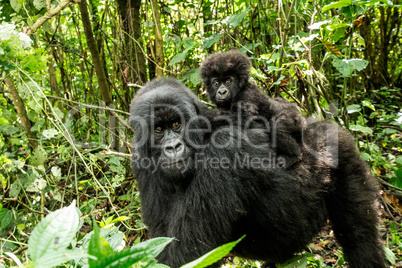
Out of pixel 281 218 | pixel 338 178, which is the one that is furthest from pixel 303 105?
pixel 281 218

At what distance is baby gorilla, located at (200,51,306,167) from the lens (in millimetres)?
2793

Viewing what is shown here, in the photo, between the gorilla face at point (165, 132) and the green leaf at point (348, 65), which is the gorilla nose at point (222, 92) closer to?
the gorilla face at point (165, 132)

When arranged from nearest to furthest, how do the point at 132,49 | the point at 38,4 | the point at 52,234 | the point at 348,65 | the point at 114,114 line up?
the point at 52,234
the point at 348,65
the point at 38,4
the point at 114,114
the point at 132,49

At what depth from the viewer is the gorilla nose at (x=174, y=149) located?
2525 mm

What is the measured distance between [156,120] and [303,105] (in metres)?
2.03

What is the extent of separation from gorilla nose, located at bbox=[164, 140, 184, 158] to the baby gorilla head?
1201 millimetres

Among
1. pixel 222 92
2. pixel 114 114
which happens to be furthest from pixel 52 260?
pixel 114 114

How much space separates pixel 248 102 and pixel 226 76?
604mm

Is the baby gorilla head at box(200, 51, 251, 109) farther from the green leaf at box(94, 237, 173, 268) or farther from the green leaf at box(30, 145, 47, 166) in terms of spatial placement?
the green leaf at box(94, 237, 173, 268)

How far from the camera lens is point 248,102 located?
3221 millimetres

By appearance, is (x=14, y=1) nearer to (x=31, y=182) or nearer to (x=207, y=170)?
(x=31, y=182)

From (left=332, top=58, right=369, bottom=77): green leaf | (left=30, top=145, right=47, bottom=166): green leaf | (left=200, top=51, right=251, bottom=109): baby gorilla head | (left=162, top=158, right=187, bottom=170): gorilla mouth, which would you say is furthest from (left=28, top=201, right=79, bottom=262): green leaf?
(left=30, top=145, right=47, bottom=166): green leaf

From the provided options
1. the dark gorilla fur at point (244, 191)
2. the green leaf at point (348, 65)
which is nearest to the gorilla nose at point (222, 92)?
the dark gorilla fur at point (244, 191)

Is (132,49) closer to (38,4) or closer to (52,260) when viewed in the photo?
(38,4)
